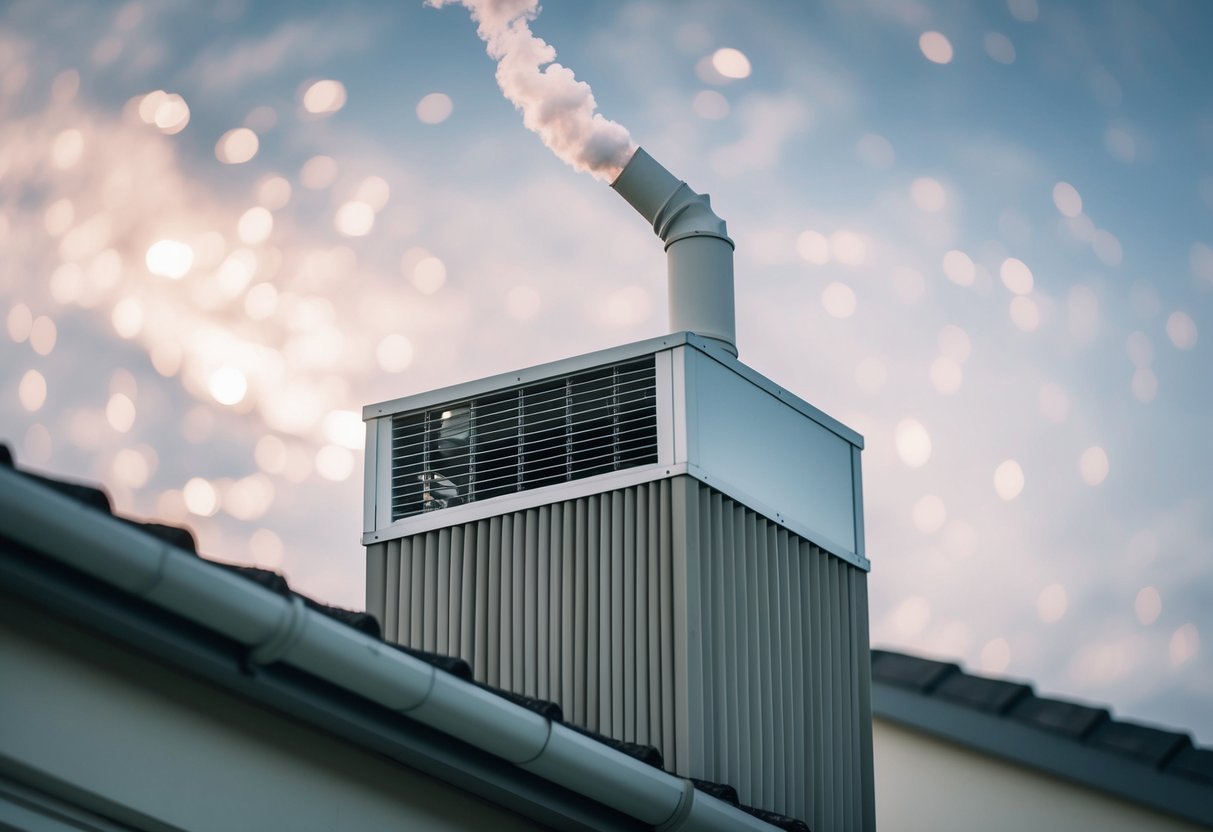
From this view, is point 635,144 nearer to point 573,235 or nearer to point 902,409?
point 573,235

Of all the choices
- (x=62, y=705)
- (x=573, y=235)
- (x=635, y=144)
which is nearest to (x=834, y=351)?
(x=573, y=235)

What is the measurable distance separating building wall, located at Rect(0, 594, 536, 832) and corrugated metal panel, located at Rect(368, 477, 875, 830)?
61.2 inches

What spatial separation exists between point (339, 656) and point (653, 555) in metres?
2.11

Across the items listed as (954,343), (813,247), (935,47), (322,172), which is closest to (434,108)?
(322,172)

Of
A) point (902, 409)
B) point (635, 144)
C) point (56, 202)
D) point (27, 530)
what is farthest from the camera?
point (902, 409)

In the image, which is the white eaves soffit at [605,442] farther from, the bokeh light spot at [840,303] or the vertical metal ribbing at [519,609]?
the bokeh light spot at [840,303]

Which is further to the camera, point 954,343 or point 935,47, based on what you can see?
point 935,47

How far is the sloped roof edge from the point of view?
23.0ft

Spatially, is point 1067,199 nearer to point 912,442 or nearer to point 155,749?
point 912,442

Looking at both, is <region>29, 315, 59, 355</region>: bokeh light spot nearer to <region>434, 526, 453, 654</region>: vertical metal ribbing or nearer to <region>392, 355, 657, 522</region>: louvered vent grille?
<region>392, 355, 657, 522</region>: louvered vent grille

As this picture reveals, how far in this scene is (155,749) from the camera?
3.46 meters

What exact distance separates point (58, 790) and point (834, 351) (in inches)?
308

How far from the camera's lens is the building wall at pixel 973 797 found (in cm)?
720

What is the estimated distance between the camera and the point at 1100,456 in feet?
38.7
